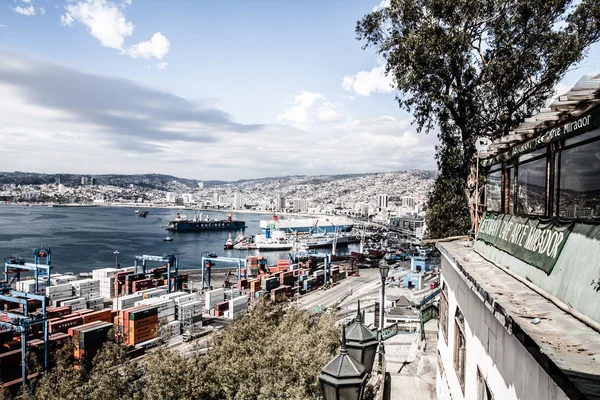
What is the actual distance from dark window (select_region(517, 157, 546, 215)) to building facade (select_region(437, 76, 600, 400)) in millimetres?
14

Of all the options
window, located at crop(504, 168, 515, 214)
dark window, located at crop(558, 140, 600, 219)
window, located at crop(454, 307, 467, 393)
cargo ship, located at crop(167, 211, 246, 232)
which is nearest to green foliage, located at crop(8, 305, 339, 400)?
window, located at crop(454, 307, 467, 393)

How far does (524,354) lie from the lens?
3.21 meters

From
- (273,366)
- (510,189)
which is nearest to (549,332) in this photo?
(510,189)

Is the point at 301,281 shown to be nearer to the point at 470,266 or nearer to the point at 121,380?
the point at 121,380

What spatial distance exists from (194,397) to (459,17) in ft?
42.5

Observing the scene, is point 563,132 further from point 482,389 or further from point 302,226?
point 302,226

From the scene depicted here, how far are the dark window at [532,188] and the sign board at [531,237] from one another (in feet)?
0.61

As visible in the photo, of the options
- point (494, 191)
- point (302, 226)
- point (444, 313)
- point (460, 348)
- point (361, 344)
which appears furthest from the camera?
point (302, 226)

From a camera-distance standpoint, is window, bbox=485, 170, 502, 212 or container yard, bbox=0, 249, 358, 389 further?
container yard, bbox=0, 249, 358, 389

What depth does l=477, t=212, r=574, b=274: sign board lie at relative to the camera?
4128 mm

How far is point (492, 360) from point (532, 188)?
8.48 ft

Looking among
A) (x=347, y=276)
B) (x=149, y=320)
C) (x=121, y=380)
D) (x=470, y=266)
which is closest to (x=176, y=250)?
(x=347, y=276)

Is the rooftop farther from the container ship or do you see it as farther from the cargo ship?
the cargo ship

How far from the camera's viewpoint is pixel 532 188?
5.66 meters
